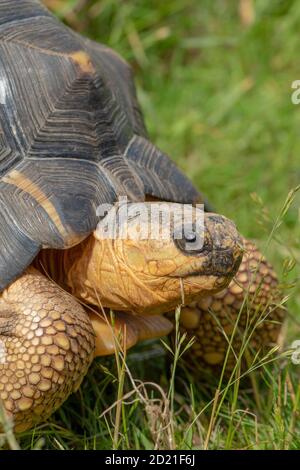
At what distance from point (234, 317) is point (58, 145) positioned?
943 millimetres

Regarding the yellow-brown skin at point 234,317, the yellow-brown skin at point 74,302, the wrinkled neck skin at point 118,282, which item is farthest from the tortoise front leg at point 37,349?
the yellow-brown skin at point 234,317

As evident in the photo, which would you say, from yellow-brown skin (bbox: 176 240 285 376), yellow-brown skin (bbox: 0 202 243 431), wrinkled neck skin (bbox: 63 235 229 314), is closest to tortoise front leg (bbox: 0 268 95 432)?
yellow-brown skin (bbox: 0 202 243 431)

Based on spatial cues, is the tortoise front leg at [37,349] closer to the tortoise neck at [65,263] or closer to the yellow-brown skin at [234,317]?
the tortoise neck at [65,263]

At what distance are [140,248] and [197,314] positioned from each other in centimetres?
68

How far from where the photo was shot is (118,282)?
2.85 m

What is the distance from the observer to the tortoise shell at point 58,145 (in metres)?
2.73

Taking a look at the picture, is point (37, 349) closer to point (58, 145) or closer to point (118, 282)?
point (118, 282)

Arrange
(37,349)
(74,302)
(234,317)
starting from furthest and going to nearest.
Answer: (234,317) < (74,302) < (37,349)

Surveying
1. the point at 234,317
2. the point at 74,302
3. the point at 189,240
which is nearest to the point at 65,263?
the point at 74,302

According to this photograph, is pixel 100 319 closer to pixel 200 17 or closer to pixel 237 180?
pixel 237 180

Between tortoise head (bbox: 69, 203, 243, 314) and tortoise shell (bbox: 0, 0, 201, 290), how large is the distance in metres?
0.11

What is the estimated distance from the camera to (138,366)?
365 cm

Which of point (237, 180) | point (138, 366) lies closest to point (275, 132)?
point (237, 180)

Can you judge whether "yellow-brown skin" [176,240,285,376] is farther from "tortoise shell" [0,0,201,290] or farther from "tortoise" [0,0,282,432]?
"tortoise shell" [0,0,201,290]
